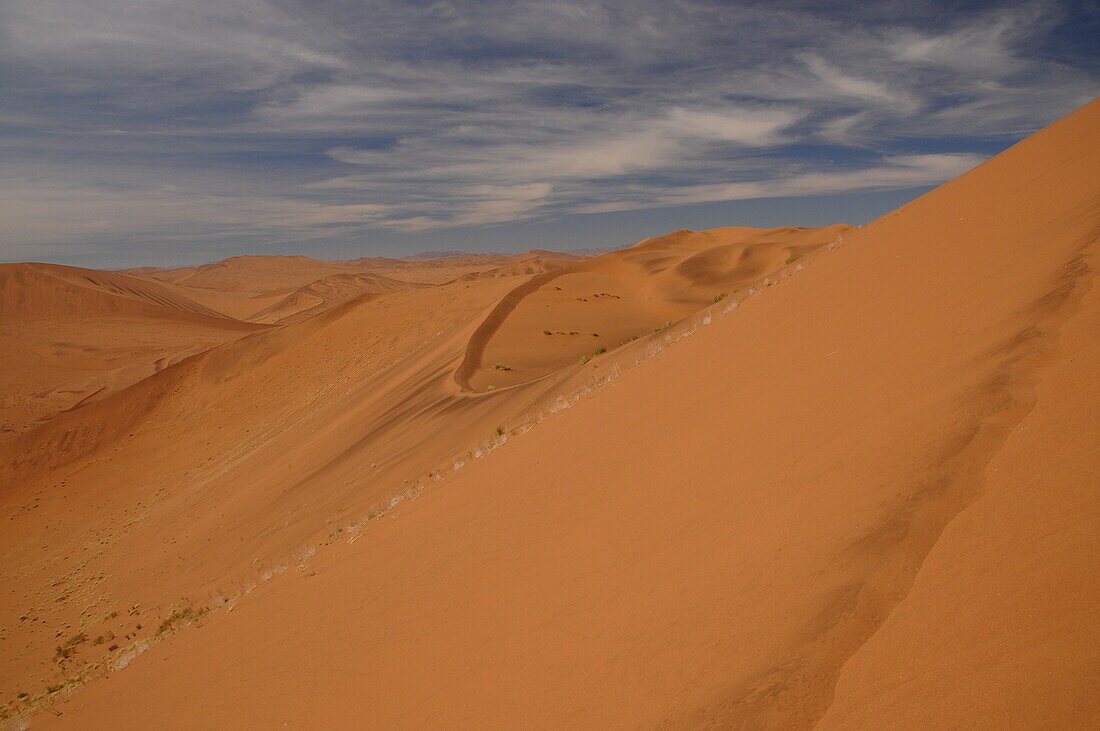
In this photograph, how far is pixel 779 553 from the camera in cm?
295

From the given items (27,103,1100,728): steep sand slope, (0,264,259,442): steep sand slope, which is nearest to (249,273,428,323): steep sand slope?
(0,264,259,442): steep sand slope

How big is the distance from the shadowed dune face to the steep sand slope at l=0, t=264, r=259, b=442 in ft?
80.5

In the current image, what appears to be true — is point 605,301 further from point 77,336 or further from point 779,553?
point 77,336

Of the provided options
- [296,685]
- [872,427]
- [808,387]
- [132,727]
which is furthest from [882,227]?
[132,727]

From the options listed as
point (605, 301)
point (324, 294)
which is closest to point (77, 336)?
point (605, 301)

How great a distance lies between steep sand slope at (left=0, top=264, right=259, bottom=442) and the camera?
36.0 metres

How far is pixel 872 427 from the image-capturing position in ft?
11.8

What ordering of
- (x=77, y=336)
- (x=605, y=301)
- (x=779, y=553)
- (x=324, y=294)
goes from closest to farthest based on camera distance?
(x=779, y=553), (x=605, y=301), (x=77, y=336), (x=324, y=294)

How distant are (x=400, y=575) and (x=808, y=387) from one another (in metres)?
3.41

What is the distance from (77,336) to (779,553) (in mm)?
59715

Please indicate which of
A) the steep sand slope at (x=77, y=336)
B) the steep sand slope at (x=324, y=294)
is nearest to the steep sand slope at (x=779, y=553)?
the steep sand slope at (x=77, y=336)

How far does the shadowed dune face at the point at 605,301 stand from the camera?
17.6 m

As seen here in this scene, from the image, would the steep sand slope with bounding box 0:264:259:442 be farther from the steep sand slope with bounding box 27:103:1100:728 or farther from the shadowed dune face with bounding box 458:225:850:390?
the steep sand slope with bounding box 27:103:1100:728

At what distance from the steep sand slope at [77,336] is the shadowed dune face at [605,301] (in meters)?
24.5
